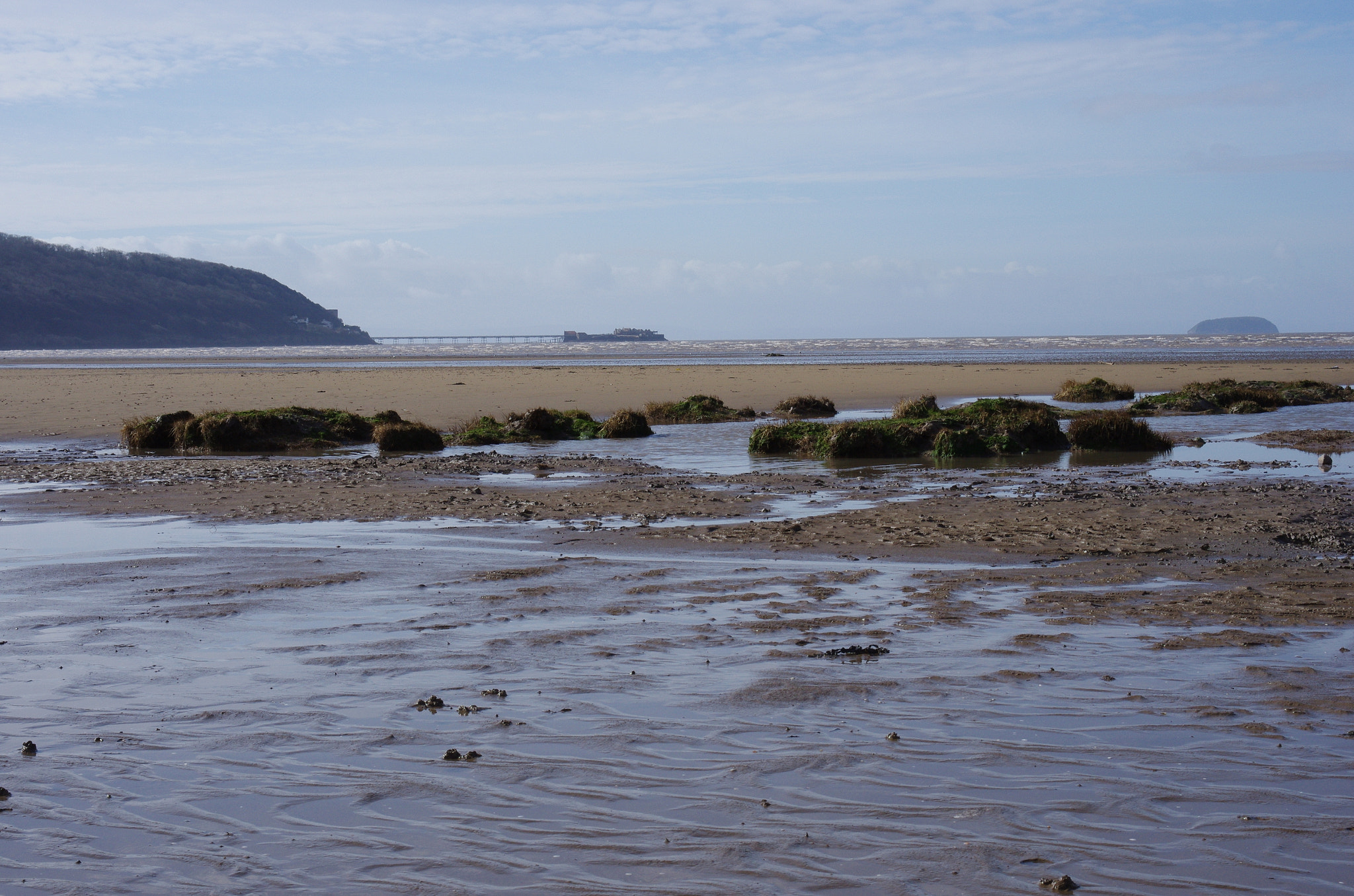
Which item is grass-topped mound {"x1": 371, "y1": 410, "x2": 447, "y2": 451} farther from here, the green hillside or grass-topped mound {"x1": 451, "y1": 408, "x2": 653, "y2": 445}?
the green hillside

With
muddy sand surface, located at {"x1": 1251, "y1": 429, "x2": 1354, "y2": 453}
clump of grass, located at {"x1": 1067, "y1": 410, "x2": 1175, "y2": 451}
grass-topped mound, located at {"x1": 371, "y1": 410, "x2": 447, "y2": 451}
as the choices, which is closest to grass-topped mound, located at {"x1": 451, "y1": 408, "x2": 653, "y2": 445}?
grass-topped mound, located at {"x1": 371, "y1": 410, "x2": 447, "y2": 451}

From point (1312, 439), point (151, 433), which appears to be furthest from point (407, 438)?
point (1312, 439)

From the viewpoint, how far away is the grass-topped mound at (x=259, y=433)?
19.1 metres

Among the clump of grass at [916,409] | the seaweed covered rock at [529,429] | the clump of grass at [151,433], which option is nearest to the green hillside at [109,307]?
the clump of grass at [151,433]

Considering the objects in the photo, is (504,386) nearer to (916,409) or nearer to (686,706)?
(916,409)

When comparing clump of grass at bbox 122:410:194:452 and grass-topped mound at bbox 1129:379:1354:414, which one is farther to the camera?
grass-topped mound at bbox 1129:379:1354:414

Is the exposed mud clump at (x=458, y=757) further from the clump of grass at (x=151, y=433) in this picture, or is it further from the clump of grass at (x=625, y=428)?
the clump of grass at (x=151, y=433)

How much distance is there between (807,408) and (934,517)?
46.5 feet

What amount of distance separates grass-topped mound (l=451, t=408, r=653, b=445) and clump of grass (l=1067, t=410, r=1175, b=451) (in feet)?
26.3

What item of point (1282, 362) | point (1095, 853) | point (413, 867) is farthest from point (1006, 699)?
point (1282, 362)

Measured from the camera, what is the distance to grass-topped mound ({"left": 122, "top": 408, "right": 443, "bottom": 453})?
19.1 m

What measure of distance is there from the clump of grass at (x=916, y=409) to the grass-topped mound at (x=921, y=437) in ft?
5.38

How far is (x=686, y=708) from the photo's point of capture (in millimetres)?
5371

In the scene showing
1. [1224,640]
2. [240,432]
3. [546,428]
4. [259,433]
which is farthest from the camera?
[546,428]
